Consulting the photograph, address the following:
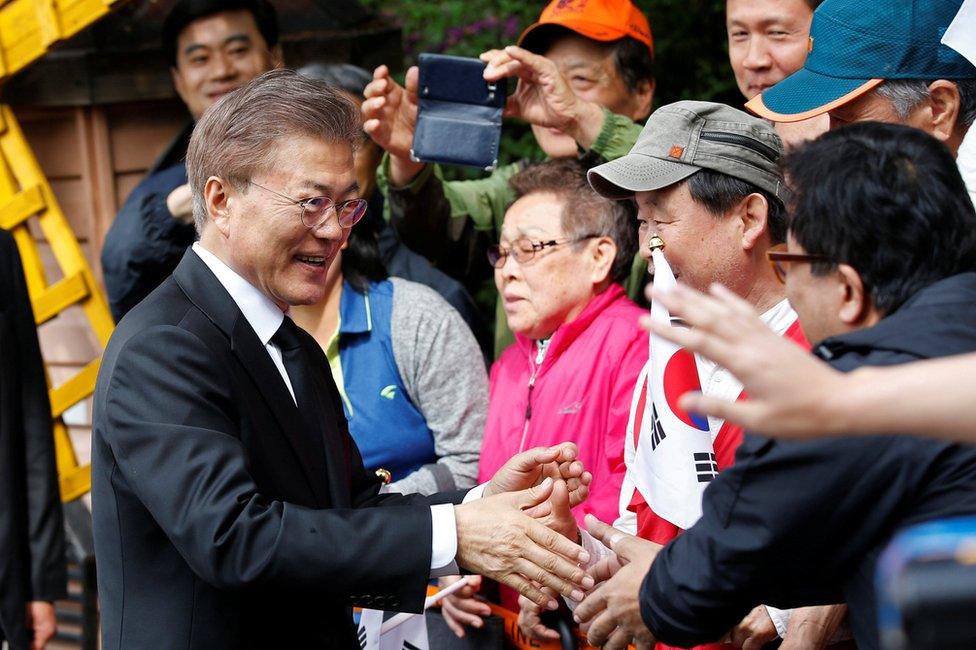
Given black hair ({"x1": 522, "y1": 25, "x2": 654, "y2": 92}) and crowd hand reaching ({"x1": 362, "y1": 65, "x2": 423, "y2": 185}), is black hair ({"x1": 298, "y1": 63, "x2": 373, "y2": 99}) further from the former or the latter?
black hair ({"x1": 522, "y1": 25, "x2": 654, "y2": 92})

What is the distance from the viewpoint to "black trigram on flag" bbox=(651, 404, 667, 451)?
2.60 meters

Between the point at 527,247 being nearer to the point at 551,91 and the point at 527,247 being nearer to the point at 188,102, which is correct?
the point at 551,91

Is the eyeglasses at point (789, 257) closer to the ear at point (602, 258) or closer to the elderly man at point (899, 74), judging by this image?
the elderly man at point (899, 74)

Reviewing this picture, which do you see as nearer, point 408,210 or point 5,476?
point 5,476

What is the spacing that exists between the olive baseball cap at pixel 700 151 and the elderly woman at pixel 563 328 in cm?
49

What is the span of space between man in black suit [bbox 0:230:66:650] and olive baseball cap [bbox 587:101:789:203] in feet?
6.59

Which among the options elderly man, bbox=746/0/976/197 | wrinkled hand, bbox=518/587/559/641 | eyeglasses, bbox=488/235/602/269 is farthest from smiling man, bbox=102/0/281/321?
elderly man, bbox=746/0/976/197

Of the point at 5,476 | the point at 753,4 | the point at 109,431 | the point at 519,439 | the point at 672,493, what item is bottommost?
the point at 5,476

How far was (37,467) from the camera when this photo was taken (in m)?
3.75

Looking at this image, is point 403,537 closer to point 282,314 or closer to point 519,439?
point 282,314

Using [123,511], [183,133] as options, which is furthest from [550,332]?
[183,133]

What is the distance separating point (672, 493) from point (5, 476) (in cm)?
221

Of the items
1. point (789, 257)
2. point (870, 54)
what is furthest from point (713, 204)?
point (789, 257)

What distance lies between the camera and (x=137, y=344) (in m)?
2.29
